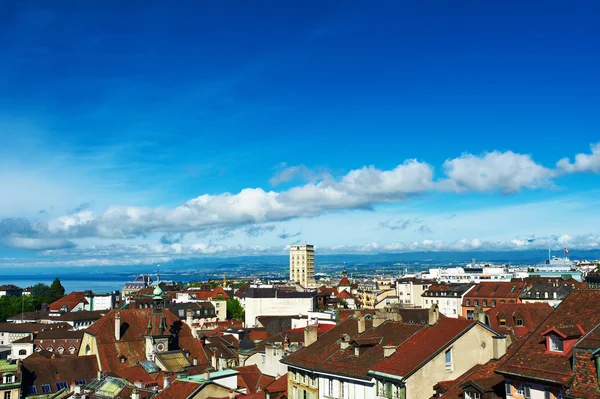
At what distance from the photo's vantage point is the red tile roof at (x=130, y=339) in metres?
69.4

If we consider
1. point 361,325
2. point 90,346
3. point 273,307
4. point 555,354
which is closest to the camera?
point 555,354

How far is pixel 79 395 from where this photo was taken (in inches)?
1889

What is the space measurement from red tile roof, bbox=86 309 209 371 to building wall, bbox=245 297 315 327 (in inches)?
2561

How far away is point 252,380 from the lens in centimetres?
5078

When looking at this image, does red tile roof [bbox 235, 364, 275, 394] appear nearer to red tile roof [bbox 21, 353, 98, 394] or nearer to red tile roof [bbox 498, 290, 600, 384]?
red tile roof [bbox 21, 353, 98, 394]

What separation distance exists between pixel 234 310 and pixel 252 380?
107311 mm

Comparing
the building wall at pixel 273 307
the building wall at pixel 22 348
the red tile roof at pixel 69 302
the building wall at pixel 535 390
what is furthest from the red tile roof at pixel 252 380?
the red tile roof at pixel 69 302

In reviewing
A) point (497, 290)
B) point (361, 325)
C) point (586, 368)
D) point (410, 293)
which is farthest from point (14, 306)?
point (586, 368)

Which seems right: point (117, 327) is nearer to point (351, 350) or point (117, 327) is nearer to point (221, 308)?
point (351, 350)

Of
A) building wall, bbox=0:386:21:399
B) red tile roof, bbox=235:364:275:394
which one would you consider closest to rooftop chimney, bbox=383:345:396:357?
red tile roof, bbox=235:364:275:394

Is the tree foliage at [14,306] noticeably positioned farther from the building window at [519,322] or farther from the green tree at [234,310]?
the building window at [519,322]

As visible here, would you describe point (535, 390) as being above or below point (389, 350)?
below

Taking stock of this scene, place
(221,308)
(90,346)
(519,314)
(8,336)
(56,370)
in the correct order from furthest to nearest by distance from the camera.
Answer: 1. (221,308)
2. (8,336)
3. (519,314)
4. (90,346)
5. (56,370)

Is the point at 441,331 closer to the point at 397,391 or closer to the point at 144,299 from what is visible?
the point at 397,391
